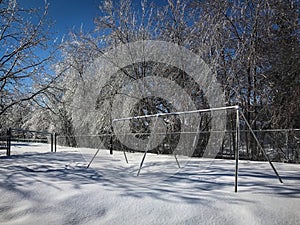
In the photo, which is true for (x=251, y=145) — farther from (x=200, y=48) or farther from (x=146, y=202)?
(x=146, y=202)

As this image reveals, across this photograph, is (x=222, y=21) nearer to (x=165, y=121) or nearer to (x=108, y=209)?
(x=165, y=121)

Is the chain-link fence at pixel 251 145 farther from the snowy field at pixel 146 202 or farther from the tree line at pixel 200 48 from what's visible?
the snowy field at pixel 146 202

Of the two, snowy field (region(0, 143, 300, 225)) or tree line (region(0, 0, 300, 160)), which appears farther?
tree line (region(0, 0, 300, 160))

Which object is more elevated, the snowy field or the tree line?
the tree line

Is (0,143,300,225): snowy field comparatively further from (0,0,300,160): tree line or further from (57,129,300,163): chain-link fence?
(0,0,300,160): tree line

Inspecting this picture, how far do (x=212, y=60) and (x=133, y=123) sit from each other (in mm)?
3744

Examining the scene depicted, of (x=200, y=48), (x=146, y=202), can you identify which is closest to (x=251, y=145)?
(x=200, y=48)

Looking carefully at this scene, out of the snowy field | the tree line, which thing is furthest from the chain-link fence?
the snowy field

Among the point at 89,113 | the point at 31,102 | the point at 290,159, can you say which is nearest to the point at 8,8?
the point at 31,102

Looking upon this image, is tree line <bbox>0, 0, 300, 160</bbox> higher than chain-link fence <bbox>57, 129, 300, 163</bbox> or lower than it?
higher

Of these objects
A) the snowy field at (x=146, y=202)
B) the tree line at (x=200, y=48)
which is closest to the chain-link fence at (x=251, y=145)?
the tree line at (x=200, y=48)

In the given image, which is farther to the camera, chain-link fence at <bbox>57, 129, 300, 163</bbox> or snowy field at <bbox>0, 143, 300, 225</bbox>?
chain-link fence at <bbox>57, 129, 300, 163</bbox>

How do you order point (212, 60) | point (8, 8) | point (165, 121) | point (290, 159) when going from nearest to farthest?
point (8, 8)
point (290, 159)
point (212, 60)
point (165, 121)

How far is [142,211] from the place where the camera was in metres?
2.12
